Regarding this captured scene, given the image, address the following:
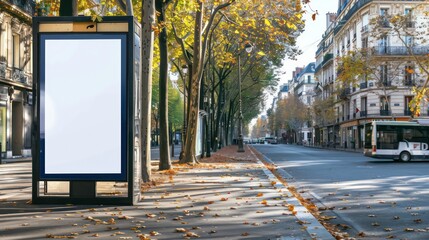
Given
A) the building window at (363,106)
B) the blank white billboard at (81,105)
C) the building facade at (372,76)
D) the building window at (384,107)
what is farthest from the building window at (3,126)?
the building window at (363,106)

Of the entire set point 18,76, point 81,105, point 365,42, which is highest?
point 365,42

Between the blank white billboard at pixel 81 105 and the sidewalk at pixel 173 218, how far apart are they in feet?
2.84

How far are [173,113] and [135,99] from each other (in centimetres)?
7097

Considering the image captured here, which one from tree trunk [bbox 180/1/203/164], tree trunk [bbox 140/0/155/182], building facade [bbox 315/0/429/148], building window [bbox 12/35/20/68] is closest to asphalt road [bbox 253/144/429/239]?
tree trunk [bbox 140/0/155/182]

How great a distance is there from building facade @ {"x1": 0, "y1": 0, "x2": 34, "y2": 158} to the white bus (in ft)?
69.2

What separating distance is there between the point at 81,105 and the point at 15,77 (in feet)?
81.3

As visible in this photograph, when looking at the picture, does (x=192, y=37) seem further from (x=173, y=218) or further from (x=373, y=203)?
(x=173, y=218)

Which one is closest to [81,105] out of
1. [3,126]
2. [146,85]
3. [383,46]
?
[146,85]

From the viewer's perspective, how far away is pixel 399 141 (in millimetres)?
28953

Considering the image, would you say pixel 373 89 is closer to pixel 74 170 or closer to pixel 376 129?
pixel 376 129

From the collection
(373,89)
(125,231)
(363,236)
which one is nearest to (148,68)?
(125,231)

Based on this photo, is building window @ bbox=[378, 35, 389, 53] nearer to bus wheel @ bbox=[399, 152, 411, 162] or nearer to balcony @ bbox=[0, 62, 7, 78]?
bus wheel @ bbox=[399, 152, 411, 162]

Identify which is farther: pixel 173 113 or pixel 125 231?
pixel 173 113

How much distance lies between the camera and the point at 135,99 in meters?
9.45
